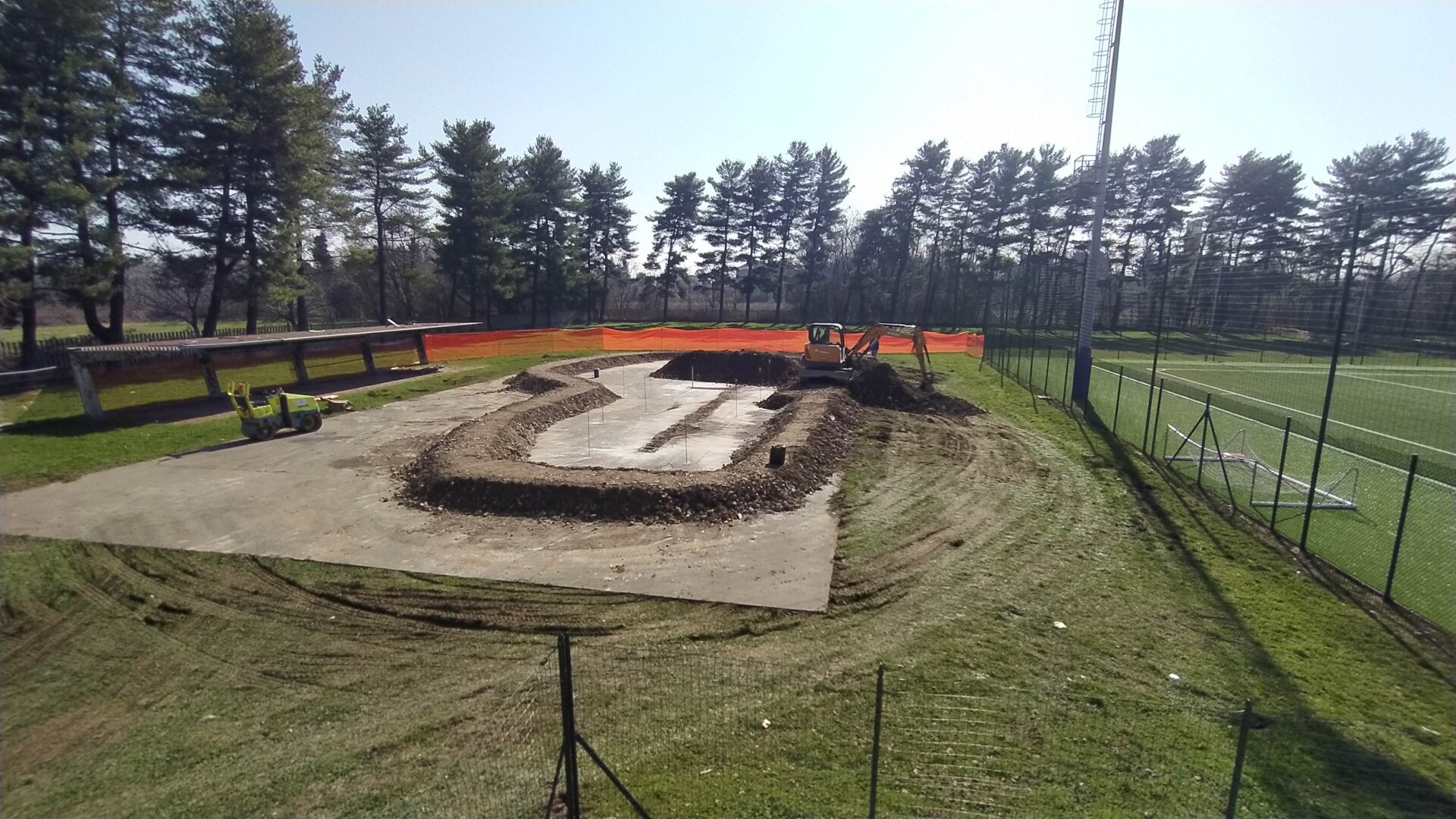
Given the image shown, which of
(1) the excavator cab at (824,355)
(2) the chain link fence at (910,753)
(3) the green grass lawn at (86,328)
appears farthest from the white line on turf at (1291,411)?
(3) the green grass lawn at (86,328)

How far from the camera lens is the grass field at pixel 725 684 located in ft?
14.6

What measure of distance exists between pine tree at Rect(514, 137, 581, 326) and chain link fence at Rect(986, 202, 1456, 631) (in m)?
37.1

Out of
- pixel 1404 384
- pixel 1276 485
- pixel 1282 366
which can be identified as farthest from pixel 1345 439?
pixel 1282 366

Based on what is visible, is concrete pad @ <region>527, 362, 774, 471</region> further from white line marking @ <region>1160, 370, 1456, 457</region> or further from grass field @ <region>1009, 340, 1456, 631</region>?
white line marking @ <region>1160, 370, 1456, 457</region>

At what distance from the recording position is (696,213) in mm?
59969

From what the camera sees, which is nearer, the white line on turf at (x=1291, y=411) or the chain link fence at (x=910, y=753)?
the chain link fence at (x=910, y=753)

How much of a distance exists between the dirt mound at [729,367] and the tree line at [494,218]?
10827 mm

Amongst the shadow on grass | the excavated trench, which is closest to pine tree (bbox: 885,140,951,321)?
the excavated trench

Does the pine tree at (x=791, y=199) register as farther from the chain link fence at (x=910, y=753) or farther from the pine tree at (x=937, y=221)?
the chain link fence at (x=910, y=753)

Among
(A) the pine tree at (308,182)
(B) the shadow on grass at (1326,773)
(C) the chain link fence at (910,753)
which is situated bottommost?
(C) the chain link fence at (910,753)

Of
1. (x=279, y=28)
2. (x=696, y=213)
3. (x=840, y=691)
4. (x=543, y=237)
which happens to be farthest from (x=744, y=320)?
(x=840, y=691)

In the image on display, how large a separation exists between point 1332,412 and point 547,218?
48782 millimetres

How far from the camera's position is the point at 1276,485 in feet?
34.8

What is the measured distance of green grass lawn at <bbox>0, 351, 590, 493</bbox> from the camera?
12.9 meters
